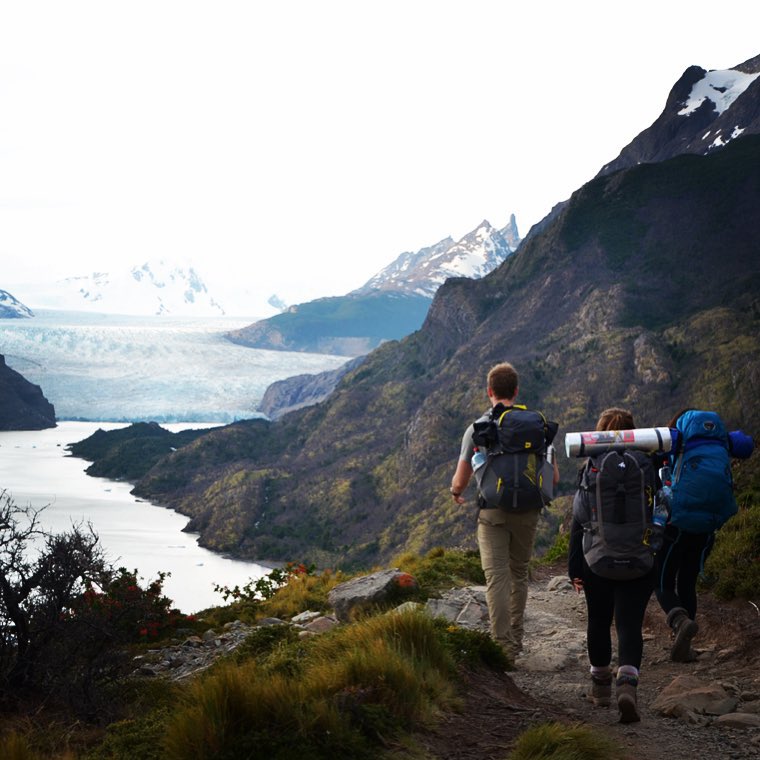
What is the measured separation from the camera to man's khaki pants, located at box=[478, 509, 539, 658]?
326 inches

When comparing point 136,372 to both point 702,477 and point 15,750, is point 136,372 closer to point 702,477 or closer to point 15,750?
point 702,477

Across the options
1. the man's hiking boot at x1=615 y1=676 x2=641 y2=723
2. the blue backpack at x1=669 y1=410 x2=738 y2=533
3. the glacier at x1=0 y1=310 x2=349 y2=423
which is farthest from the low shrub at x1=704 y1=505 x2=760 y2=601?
the glacier at x1=0 y1=310 x2=349 y2=423

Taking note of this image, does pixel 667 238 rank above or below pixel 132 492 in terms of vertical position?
above

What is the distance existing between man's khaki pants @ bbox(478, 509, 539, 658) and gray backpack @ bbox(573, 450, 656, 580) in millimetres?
1394

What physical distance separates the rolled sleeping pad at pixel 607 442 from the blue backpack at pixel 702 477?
50.3 inches

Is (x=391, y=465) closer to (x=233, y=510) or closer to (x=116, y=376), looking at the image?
(x=233, y=510)

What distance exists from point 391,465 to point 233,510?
83.4 feet

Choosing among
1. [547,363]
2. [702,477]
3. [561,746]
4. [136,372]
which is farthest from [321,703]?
[136,372]

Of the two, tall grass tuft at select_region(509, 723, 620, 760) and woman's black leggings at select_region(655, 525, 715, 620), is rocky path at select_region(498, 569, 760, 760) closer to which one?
tall grass tuft at select_region(509, 723, 620, 760)

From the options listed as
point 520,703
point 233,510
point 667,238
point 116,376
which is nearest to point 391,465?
point 233,510

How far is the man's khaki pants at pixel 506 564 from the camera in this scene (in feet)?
27.2

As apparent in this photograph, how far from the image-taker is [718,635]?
9742mm

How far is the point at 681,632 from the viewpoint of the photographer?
8.72 meters

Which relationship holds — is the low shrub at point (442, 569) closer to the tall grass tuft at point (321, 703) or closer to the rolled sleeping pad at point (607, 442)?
the tall grass tuft at point (321, 703)
